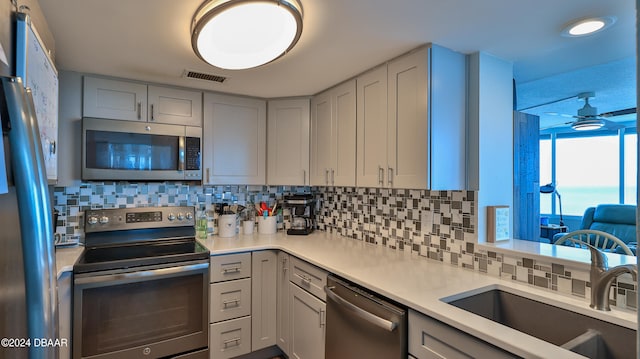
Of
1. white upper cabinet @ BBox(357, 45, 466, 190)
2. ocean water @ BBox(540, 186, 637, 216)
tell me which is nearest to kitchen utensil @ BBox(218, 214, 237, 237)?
white upper cabinet @ BBox(357, 45, 466, 190)

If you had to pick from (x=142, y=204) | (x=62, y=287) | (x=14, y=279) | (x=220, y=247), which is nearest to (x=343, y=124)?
(x=220, y=247)

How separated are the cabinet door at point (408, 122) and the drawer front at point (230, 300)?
1.31m

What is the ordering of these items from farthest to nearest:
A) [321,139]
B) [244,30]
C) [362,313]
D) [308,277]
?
[321,139] → [308,277] → [362,313] → [244,30]

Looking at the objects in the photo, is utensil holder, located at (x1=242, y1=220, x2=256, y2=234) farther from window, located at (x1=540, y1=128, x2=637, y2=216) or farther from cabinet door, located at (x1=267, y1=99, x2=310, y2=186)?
window, located at (x1=540, y1=128, x2=637, y2=216)

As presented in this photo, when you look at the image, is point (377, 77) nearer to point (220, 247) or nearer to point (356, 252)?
point (356, 252)

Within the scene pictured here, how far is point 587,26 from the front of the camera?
1479 mm

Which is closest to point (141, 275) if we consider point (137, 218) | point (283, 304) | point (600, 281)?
point (137, 218)

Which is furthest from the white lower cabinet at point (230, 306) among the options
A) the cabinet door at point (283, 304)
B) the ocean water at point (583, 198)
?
the ocean water at point (583, 198)

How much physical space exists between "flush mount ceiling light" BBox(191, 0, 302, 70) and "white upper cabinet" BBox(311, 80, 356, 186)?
0.97 m

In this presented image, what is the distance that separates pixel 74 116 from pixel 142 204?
2.55 ft

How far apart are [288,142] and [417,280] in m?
1.67

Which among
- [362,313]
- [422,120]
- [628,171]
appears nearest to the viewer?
[362,313]

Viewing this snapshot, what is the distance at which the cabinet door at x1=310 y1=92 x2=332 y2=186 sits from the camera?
261cm

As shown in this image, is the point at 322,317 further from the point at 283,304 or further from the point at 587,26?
the point at 587,26
